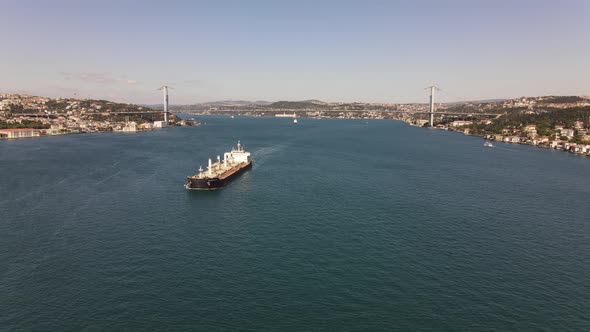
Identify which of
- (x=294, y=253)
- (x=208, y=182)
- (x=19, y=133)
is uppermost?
(x=19, y=133)

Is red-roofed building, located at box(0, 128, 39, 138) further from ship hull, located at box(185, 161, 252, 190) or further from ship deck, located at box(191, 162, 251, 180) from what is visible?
ship hull, located at box(185, 161, 252, 190)

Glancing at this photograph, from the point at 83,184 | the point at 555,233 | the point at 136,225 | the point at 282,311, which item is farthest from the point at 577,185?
the point at 83,184

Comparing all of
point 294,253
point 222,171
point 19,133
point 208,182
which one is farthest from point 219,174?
point 19,133

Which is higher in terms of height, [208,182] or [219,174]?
[219,174]

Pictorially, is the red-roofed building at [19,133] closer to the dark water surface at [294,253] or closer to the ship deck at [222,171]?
the dark water surface at [294,253]

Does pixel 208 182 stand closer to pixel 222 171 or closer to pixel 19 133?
pixel 222 171

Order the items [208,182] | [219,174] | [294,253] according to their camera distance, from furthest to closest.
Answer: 1. [219,174]
2. [208,182]
3. [294,253]
